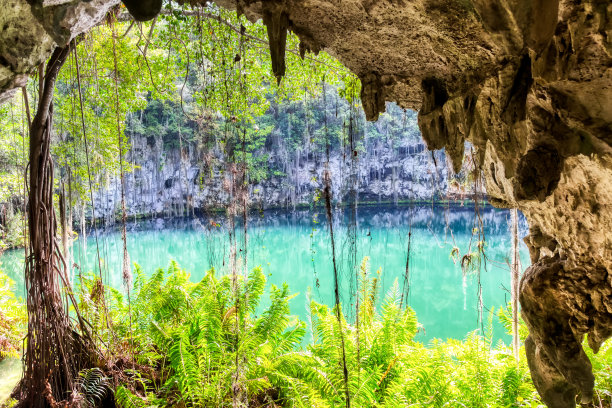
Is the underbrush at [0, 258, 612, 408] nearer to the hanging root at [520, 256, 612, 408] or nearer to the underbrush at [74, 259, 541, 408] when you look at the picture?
the underbrush at [74, 259, 541, 408]

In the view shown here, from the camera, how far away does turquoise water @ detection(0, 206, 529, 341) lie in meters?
7.47

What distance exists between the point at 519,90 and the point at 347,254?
500 cm

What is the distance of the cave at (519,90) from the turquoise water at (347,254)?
2.09 meters

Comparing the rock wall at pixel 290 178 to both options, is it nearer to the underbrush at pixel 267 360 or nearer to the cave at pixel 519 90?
the underbrush at pixel 267 360

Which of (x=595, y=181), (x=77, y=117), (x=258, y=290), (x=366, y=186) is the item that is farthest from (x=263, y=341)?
(x=366, y=186)

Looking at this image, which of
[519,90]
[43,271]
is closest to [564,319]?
[519,90]

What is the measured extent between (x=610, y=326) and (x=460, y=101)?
1.38 meters

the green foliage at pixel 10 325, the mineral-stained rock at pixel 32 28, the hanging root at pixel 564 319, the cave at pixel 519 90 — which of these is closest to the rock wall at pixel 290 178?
the green foliage at pixel 10 325

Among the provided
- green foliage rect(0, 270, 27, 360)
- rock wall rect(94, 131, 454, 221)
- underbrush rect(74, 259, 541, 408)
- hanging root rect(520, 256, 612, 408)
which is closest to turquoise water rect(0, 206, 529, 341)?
underbrush rect(74, 259, 541, 408)

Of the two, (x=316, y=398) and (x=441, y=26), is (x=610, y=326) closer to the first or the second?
(x=441, y=26)

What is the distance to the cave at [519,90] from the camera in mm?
1399

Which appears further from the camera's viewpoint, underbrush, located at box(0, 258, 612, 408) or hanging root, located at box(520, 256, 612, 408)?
underbrush, located at box(0, 258, 612, 408)

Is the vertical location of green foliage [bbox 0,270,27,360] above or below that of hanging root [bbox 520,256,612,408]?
below

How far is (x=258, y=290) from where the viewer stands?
4.45m
